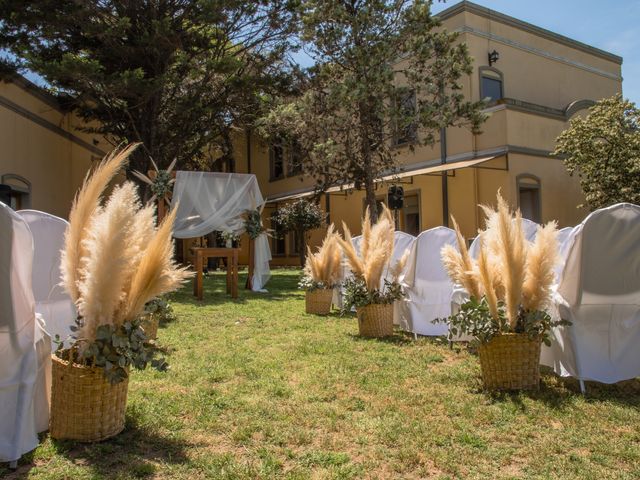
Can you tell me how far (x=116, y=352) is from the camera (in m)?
2.88

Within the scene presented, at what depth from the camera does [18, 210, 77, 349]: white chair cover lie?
151 inches

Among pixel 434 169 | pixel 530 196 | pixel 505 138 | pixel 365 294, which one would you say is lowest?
pixel 365 294

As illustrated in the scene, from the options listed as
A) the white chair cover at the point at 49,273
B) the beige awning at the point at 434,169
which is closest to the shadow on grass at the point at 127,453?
the white chair cover at the point at 49,273

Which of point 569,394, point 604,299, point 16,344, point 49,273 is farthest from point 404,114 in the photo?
point 16,344

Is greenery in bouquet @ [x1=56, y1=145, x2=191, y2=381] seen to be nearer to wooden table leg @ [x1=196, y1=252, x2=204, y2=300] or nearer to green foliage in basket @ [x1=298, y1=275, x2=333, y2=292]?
green foliage in basket @ [x1=298, y1=275, x2=333, y2=292]

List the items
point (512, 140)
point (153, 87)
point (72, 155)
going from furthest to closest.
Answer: point (72, 155)
point (512, 140)
point (153, 87)

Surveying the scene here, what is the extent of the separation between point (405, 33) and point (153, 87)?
5.87m

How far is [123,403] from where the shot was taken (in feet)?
10.2

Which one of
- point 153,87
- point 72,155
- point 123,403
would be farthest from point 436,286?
point 72,155

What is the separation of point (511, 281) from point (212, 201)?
827cm

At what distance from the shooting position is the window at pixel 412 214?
17861mm

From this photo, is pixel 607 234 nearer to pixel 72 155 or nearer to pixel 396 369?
pixel 396 369

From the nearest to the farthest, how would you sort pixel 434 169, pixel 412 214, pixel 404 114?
pixel 404 114 → pixel 434 169 → pixel 412 214

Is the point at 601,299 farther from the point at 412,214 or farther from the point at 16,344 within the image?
the point at 412,214
